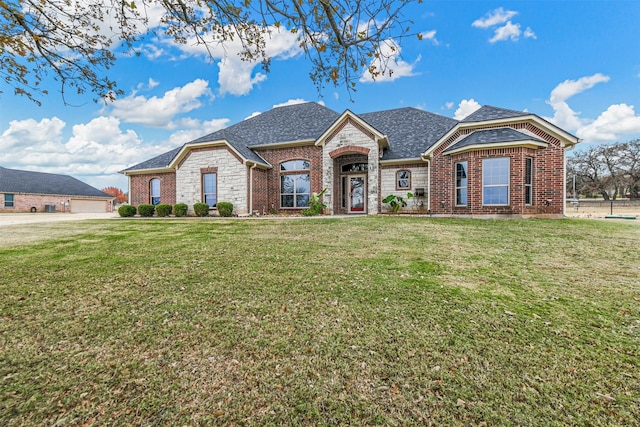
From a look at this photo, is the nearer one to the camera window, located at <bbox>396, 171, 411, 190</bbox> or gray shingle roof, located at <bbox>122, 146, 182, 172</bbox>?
window, located at <bbox>396, 171, 411, 190</bbox>

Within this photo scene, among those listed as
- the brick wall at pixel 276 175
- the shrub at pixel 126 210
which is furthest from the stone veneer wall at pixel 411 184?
the shrub at pixel 126 210

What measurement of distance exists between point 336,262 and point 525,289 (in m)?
3.11

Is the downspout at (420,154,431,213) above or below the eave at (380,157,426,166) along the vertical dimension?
below

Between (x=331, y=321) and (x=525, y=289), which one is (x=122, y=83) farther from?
(x=525, y=289)

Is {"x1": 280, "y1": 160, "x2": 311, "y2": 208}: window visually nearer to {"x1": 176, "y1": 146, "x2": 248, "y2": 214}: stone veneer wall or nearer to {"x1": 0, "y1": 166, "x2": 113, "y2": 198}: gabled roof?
{"x1": 176, "y1": 146, "x2": 248, "y2": 214}: stone veneer wall

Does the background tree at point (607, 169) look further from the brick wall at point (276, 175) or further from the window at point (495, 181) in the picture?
the brick wall at point (276, 175)

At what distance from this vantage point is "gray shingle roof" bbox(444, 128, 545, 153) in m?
12.7

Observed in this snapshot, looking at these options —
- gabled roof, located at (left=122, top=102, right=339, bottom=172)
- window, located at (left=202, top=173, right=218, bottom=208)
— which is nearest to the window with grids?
gabled roof, located at (left=122, top=102, right=339, bottom=172)

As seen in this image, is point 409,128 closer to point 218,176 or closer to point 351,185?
→ point 351,185

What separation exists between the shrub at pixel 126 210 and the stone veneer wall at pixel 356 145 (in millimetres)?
12720

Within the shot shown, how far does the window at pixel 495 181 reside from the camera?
42.5 feet

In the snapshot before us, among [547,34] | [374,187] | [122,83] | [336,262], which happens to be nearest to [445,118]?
[547,34]

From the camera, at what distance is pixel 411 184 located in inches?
627

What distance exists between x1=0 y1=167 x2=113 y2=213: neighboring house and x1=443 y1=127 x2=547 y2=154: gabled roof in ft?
152
